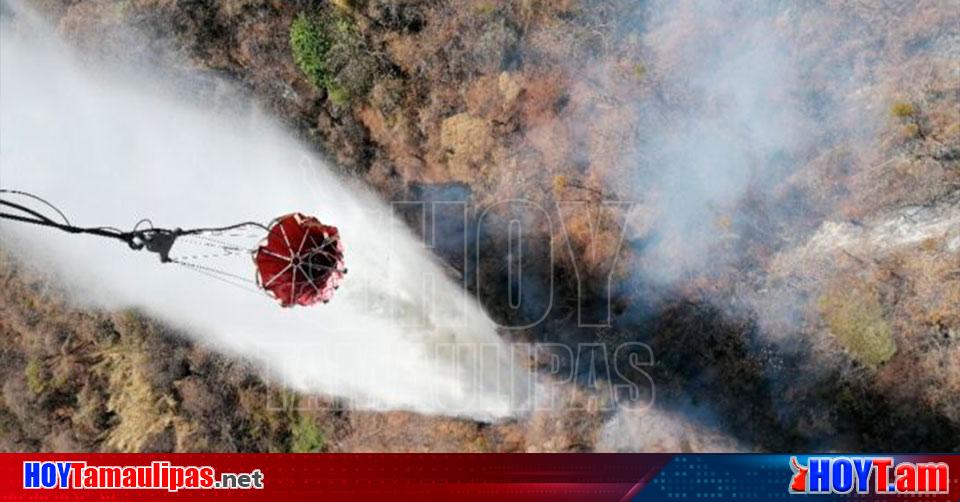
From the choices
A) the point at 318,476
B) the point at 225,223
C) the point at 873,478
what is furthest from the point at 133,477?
the point at 873,478

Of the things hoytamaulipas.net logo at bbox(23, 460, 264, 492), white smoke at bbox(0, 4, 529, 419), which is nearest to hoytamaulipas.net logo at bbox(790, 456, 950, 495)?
white smoke at bbox(0, 4, 529, 419)

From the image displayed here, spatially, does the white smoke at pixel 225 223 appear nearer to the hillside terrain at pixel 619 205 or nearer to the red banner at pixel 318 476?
the hillside terrain at pixel 619 205

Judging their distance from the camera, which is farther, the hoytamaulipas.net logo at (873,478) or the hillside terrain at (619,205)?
the hillside terrain at (619,205)

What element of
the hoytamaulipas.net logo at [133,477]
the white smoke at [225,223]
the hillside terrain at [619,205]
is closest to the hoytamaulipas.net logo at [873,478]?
the hillside terrain at [619,205]

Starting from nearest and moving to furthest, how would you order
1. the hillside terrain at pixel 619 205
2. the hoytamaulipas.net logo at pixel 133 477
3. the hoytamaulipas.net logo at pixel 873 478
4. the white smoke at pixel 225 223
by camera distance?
the hoytamaulipas.net logo at pixel 873 478 < the hillside terrain at pixel 619 205 < the hoytamaulipas.net logo at pixel 133 477 < the white smoke at pixel 225 223

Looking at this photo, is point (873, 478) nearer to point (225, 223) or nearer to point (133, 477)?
point (133, 477)

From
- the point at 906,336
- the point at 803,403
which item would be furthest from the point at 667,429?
the point at 906,336

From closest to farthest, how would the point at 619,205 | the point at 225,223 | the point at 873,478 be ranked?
the point at 873,478 < the point at 619,205 < the point at 225,223
